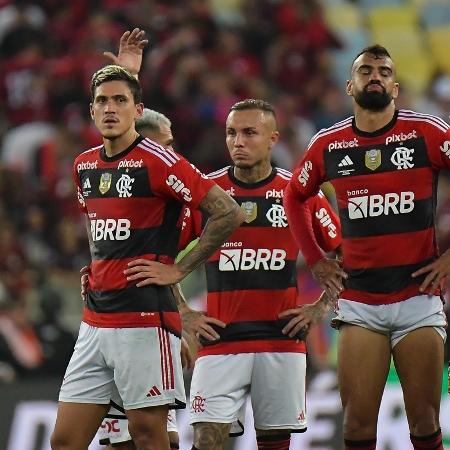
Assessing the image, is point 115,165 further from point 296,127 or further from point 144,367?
point 296,127

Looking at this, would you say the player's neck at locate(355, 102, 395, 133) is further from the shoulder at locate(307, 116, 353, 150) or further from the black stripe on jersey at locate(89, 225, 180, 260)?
the black stripe on jersey at locate(89, 225, 180, 260)

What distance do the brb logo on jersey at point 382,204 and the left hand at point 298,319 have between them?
2.68 ft

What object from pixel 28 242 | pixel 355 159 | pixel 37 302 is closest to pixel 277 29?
pixel 28 242

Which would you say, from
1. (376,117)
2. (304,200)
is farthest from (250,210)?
(376,117)

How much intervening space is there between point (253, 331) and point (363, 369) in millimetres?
871

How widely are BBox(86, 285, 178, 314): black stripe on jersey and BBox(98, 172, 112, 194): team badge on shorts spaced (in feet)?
1.67

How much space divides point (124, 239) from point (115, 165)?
0.39 metres

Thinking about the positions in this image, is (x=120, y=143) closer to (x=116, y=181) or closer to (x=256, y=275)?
(x=116, y=181)

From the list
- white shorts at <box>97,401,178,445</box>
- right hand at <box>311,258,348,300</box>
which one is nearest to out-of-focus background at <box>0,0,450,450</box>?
white shorts at <box>97,401,178,445</box>

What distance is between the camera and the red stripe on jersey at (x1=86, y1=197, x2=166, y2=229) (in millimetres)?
6008

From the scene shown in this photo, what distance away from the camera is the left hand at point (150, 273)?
5945 mm

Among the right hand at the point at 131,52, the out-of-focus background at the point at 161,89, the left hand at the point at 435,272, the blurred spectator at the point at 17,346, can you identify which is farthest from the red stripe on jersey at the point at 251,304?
the blurred spectator at the point at 17,346

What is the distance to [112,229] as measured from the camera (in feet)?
19.8

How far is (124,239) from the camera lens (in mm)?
6004
